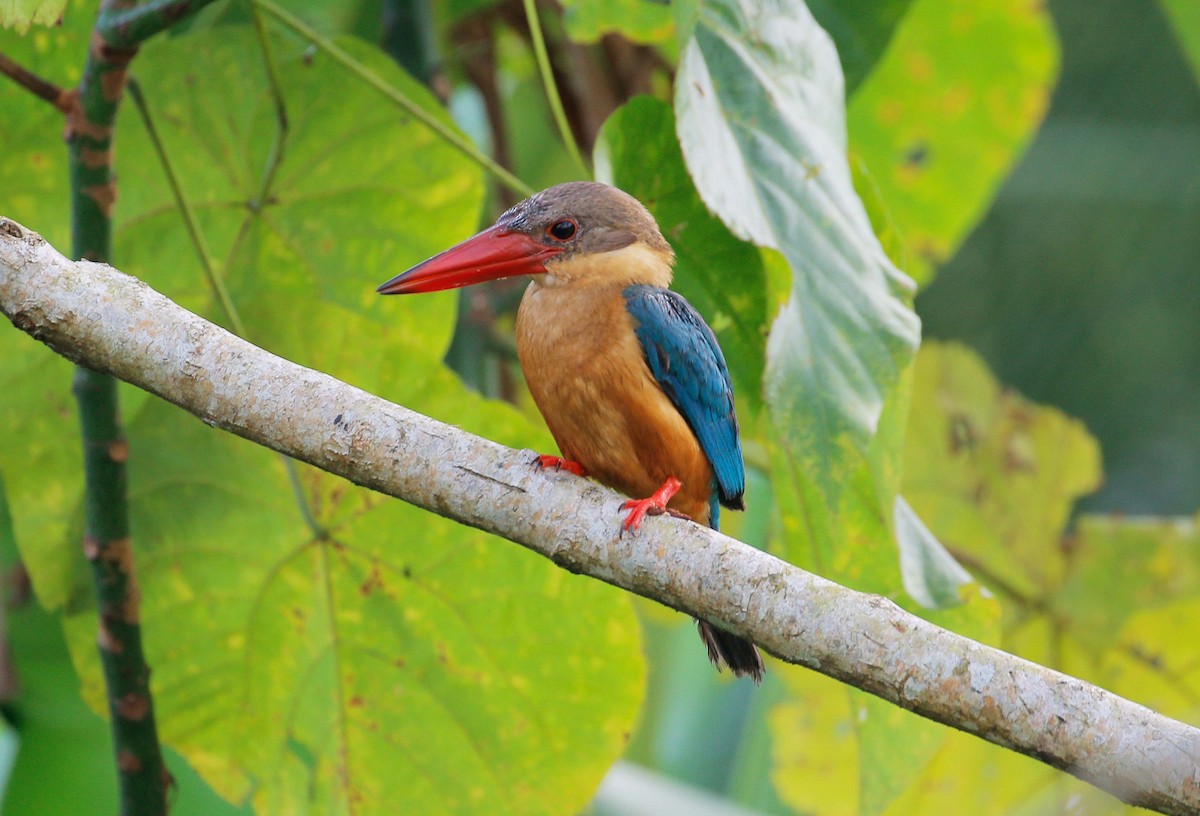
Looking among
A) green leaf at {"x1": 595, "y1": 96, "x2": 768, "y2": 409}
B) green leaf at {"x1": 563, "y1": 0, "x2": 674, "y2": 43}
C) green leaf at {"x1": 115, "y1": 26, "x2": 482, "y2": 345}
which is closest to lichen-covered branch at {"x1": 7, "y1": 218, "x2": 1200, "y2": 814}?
green leaf at {"x1": 595, "y1": 96, "x2": 768, "y2": 409}

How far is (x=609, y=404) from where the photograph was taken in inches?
71.6

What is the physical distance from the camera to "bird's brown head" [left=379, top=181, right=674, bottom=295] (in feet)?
6.39

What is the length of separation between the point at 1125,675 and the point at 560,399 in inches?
61.9

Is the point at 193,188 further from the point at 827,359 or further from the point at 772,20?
the point at 827,359

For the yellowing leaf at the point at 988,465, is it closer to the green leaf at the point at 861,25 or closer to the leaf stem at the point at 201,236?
the green leaf at the point at 861,25

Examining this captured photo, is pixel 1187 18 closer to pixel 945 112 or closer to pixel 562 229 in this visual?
pixel 945 112

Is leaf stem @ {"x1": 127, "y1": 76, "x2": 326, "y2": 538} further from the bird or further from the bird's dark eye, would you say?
the bird's dark eye

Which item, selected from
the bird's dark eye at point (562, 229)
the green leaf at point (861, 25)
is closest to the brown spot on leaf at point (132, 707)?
the bird's dark eye at point (562, 229)

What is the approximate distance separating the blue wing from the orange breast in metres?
0.02

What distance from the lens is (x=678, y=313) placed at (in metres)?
1.84

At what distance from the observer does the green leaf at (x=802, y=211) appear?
1504 mm

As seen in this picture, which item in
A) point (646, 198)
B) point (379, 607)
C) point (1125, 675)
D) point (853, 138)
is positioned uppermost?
point (646, 198)

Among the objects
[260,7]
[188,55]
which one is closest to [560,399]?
[260,7]

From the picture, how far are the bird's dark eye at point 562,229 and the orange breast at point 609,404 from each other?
0.48 feet
